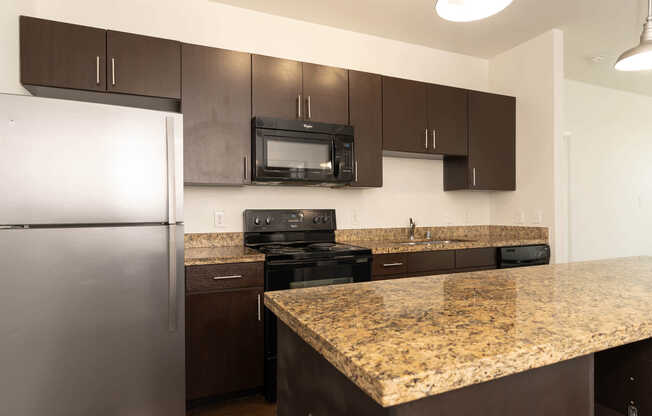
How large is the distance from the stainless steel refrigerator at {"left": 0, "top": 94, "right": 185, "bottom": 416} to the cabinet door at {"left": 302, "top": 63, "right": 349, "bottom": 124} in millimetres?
1111

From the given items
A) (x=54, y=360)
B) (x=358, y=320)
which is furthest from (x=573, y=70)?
(x=54, y=360)

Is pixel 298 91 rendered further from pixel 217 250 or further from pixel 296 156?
pixel 217 250

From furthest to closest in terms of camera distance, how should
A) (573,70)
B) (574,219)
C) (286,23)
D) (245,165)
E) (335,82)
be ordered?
(574,219)
(573,70)
(286,23)
(335,82)
(245,165)

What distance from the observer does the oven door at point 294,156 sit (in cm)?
255

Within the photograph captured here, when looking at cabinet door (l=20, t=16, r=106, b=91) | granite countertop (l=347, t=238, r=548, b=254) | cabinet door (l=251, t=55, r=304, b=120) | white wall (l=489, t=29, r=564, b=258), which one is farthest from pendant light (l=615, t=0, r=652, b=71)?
cabinet door (l=20, t=16, r=106, b=91)

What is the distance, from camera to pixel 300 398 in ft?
3.22

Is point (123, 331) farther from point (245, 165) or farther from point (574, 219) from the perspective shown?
point (574, 219)

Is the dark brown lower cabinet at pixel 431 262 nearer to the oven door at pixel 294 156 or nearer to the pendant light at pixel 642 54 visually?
the oven door at pixel 294 156

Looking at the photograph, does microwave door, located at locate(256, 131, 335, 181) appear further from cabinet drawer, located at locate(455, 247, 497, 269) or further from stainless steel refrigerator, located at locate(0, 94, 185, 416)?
cabinet drawer, located at locate(455, 247, 497, 269)

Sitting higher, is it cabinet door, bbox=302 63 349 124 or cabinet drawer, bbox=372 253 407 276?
cabinet door, bbox=302 63 349 124

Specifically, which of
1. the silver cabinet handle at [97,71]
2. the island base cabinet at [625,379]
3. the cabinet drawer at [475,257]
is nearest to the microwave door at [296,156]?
the silver cabinet handle at [97,71]

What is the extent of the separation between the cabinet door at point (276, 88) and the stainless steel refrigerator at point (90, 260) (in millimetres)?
→ 811

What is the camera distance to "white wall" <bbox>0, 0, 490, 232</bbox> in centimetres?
250

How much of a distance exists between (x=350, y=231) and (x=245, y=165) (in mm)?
1120
